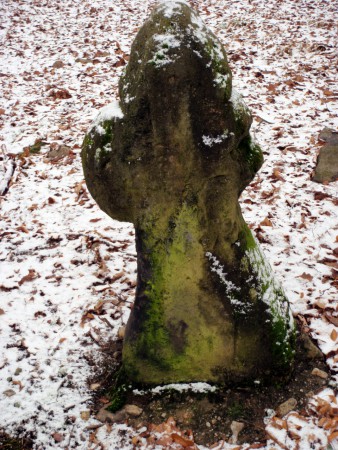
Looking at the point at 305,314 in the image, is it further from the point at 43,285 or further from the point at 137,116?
the point at 43,285

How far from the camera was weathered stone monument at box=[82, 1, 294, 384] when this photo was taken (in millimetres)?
1938

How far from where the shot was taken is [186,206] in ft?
7.37

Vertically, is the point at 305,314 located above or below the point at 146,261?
below

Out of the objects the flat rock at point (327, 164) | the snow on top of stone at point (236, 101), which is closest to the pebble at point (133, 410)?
the snow on top of stone at point (236, 101)

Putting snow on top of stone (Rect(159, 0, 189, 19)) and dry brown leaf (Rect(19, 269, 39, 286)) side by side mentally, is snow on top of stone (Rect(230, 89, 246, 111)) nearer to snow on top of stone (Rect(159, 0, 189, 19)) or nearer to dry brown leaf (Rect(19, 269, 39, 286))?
snow on top of stone (Rect(159, 0, 189, 19))

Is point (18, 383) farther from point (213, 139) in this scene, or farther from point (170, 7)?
point (170, 7)

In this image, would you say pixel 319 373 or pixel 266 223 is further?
pixel 266 223

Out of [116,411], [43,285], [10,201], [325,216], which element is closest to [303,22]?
[325,216]

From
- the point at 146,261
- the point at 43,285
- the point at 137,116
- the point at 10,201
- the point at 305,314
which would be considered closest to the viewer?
the point at 137,116

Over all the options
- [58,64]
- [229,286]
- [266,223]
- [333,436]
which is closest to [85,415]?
[229,286]

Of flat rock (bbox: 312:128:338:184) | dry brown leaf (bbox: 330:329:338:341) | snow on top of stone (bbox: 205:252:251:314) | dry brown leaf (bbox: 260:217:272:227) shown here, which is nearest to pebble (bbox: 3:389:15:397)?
snow on top of stone (bbox: 205:252:251:314)

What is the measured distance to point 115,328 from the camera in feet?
11.1

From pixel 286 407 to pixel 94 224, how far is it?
299 cm

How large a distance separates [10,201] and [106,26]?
7.04 meters
